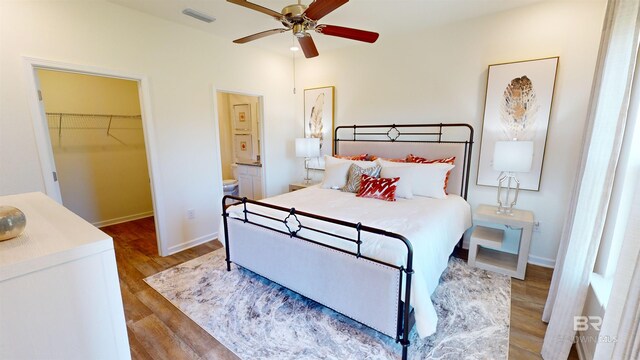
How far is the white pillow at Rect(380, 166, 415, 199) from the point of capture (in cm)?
303

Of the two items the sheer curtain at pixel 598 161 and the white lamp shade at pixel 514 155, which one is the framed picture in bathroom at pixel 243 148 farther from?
the sheer curtain at pixel 598 161

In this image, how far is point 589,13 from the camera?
8.32 feet

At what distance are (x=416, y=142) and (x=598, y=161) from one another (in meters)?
2.07

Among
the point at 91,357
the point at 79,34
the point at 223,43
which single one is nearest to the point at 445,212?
the point at 91,357

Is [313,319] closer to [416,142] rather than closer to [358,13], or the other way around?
[416,142]

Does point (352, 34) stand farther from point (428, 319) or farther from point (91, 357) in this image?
point (91, 357)

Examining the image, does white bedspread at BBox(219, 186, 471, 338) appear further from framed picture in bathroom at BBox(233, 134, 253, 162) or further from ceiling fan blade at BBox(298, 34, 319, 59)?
framed picture in bathroom at BBox(233, 134, 253, 162)

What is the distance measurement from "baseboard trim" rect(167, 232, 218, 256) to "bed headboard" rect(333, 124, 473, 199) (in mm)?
2302

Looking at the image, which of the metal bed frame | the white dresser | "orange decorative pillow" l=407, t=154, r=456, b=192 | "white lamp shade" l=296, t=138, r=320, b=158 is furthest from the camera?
"white lamp shade" l=296, t=138, r=320, b=158

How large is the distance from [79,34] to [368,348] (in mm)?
3731

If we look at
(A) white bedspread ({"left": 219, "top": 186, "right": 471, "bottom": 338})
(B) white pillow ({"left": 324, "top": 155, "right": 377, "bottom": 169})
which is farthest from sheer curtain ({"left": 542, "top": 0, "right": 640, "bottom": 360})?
(B) white pillow ({"left": 324, "top": 155, "right": 377, "bottom": 169})

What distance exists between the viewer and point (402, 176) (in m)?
3.10

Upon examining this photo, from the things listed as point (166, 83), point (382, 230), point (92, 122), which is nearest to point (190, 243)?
point (166, 83)

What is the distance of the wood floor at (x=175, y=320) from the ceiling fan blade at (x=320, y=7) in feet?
8.12
